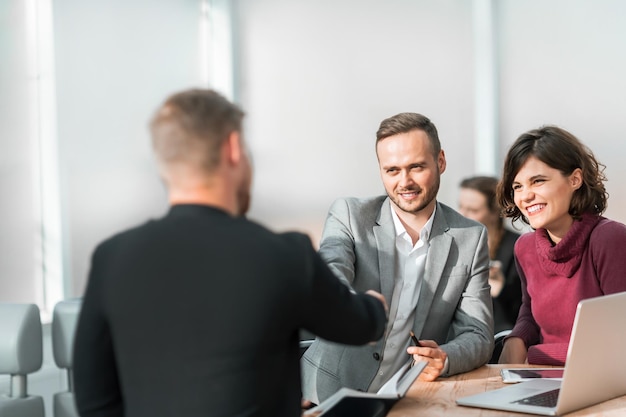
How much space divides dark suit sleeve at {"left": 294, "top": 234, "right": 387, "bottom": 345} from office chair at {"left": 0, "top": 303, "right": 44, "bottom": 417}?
170 centimetres

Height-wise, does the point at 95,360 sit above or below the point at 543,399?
above

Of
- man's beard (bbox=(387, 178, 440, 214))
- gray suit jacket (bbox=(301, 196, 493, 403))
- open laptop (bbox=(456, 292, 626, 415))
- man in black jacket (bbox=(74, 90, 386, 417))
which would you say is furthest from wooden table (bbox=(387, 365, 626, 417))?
man in black jacket (bbox=(74, 90, 386, 417))

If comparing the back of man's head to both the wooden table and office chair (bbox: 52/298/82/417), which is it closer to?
the wooden table

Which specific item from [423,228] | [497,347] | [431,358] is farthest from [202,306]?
[497,347]

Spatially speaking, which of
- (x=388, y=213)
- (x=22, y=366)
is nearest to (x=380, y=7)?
(x=388, y=213)

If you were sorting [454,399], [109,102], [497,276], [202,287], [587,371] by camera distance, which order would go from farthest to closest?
[109,102] → [497,276] → [454,399] → [587,371] → [202,287]

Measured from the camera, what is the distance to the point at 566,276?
10.5 ft

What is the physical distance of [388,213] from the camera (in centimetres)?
331

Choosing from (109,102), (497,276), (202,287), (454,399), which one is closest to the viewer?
(202,287)

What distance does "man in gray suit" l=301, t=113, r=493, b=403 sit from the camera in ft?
10.3

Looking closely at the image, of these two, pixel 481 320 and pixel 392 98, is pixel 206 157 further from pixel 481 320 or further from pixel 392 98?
pixel 392 98

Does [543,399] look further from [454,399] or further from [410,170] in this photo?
[410,170]

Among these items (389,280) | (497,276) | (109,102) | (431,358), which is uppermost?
(109,102)

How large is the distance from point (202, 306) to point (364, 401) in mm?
662
